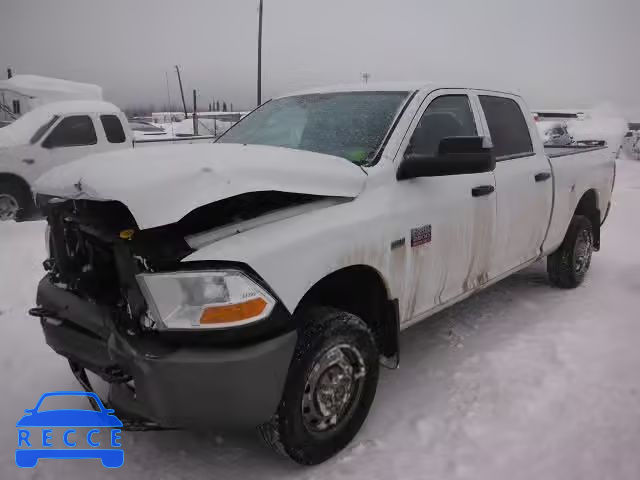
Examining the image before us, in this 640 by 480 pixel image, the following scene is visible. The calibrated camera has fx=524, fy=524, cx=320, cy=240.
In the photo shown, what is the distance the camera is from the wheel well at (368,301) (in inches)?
107

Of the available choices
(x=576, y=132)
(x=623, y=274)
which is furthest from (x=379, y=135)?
(x=576, y=132)

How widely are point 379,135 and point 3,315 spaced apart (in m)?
3.41

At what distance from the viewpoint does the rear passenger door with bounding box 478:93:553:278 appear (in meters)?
3.70

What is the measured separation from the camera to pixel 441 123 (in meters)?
3.40

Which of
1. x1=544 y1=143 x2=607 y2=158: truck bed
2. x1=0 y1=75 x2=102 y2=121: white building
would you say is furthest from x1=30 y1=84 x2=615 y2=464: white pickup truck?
x1=0 y1=75 x2=102 y2=121: white building

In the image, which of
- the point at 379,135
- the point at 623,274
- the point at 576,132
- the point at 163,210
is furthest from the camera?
the point at 576,132

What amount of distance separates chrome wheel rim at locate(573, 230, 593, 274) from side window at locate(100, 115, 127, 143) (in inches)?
308

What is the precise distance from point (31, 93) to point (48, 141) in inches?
268

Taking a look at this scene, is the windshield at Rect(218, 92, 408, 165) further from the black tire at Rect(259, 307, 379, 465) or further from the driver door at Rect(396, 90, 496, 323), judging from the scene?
the black tire at Rect(259, 307, 379, 465)

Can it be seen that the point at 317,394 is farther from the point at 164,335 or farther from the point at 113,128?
the point at 113,128

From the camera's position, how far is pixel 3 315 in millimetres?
4277

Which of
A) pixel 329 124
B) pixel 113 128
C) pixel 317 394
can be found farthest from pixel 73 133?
pixel 317 394

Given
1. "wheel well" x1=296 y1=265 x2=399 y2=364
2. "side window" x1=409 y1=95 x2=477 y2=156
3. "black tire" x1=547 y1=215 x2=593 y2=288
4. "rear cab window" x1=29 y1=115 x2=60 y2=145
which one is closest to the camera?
"wheel well" x1=296 y1=265 x2=399 y2=364

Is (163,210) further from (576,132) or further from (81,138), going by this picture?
(576,132)
